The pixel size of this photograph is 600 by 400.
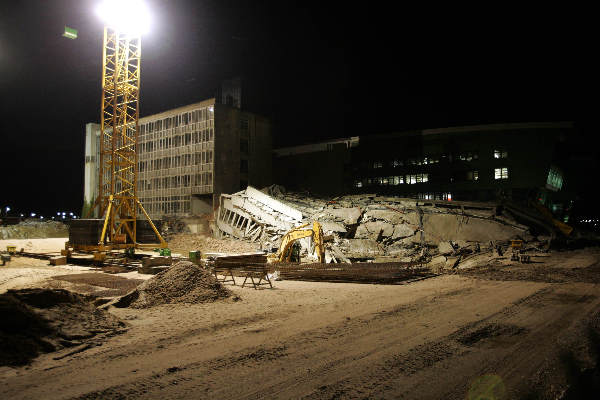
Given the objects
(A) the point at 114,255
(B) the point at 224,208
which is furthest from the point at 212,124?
(A) the point at 114,255

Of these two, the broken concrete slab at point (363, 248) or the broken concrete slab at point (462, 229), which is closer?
the broken concrete slab at point (363, 248)

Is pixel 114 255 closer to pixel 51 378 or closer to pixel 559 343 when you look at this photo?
pixel 51 378

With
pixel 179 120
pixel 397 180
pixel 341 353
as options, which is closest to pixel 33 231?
pixel 179 120

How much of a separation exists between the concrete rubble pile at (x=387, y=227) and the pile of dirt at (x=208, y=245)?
1.06 metres

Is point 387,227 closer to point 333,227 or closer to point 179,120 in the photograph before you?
point 333,227

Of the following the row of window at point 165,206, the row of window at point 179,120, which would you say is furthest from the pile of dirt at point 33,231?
the row of window at point 179,120

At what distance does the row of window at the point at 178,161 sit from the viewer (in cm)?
4581

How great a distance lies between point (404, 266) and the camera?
18734 millimetres

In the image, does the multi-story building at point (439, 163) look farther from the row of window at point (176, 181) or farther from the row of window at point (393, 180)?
the row of window at point (176, 181)

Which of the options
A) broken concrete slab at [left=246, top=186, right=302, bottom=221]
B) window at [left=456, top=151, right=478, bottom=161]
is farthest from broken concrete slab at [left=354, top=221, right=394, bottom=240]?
window at [left=456, top=151, right=478, bottom=161]

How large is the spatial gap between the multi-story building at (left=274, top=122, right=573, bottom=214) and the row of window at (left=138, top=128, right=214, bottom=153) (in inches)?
482

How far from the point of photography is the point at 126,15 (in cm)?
2589

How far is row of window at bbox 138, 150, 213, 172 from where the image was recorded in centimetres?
4581

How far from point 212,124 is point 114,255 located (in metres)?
24.6
